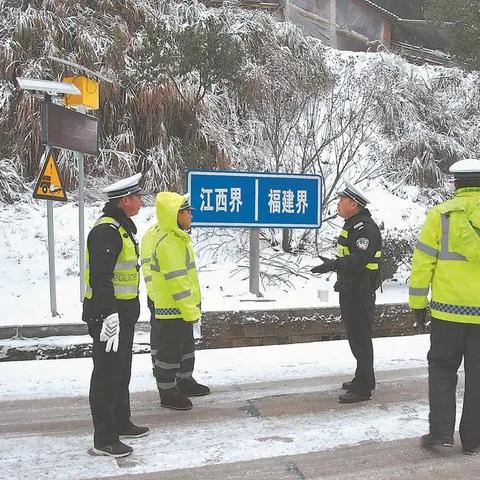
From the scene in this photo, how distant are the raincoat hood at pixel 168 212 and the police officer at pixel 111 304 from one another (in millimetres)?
627

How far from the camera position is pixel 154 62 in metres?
11.5

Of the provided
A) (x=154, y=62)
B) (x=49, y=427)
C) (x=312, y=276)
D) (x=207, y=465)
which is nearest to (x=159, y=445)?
(x=207, y=465)

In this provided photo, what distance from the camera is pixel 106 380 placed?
145 inches

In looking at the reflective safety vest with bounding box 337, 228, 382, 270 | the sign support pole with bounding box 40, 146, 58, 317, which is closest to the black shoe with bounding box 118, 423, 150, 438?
the reflective safety vest with bounding box 337, 228, 382, 270

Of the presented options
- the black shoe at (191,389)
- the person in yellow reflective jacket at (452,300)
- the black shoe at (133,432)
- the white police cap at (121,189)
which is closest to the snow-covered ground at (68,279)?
the black shoe at (191,389)

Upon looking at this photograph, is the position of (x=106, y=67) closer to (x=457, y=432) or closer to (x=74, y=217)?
(x=74, y=217)

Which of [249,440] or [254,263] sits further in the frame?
[254,263]

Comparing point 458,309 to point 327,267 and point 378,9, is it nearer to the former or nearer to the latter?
point 327,267

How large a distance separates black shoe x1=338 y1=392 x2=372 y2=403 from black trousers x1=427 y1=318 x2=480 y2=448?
105 cm

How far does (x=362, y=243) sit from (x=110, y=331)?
217 cm

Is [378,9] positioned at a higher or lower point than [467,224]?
higher

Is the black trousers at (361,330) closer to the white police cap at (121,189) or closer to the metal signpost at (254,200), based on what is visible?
the white police cap at (121,189)

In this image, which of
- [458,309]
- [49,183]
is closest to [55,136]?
[49,183]

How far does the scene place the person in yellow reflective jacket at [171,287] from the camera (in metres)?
4.52
